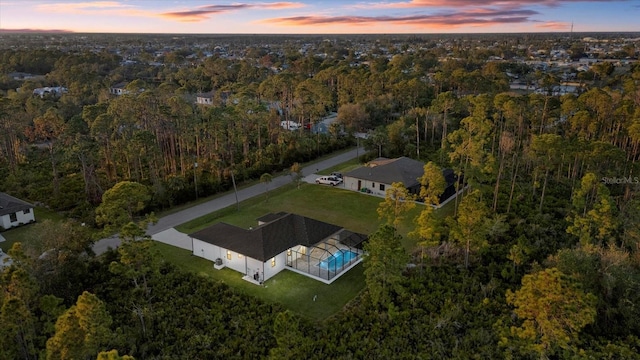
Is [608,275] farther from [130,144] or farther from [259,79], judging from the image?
[259,79]

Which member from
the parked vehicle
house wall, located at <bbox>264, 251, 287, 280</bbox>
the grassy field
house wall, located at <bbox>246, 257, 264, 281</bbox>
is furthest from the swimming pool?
the parked vehicle

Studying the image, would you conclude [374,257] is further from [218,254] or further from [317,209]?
[317,209]

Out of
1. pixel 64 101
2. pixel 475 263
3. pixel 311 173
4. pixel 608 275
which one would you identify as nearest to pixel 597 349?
pixel 608 275

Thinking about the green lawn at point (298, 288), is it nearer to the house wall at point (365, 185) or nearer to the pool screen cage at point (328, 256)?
the pool screen cage at point (328, 256)

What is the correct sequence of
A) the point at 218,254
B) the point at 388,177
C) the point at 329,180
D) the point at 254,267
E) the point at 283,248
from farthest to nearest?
the point at 329,180, the point at 388,177, the point at 218,254, the point at 283,248, the point at 254,267

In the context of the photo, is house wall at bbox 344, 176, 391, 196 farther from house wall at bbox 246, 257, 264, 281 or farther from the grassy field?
house wall at bbox 246, 257, 264, 281

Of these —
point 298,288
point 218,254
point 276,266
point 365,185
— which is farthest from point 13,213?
point 365,185

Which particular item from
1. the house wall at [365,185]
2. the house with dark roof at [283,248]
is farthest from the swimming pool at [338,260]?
the house wall at [365,185]
